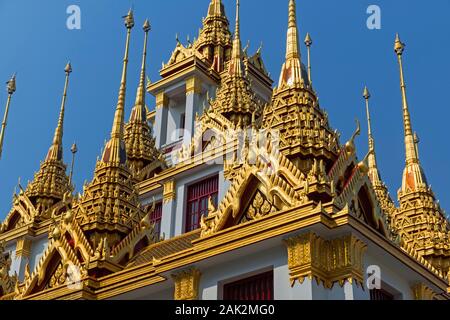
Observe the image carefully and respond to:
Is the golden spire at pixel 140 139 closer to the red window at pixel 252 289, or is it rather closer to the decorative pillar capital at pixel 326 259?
the red window at pixel 252 289

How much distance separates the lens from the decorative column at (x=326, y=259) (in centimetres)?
1460

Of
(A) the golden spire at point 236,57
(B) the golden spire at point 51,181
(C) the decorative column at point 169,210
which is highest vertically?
(A) the golden spire at point 236,57

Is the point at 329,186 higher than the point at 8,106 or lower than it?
lower

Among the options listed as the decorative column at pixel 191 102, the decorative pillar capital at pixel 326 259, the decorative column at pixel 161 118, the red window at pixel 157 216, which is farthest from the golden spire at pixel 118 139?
the decorative pillar capital at pixel 326 259

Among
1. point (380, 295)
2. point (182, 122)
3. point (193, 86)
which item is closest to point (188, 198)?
point (193, 86)

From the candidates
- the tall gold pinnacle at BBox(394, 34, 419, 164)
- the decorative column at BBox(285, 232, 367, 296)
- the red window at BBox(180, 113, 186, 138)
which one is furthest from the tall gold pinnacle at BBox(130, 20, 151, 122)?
the decorative column at BBox(285, 232, 367, 296)

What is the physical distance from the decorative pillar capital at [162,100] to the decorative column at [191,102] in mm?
1420

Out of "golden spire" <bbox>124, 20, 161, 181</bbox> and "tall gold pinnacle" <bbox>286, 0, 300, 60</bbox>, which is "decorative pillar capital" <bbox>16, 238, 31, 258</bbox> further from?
"tall gold pinnacle" <bbox>286, 0, 300, 60</bbox>

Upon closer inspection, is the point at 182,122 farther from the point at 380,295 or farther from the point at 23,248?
the point at 380,295

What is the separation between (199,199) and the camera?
24469mm

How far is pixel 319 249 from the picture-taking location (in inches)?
591
